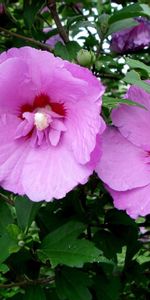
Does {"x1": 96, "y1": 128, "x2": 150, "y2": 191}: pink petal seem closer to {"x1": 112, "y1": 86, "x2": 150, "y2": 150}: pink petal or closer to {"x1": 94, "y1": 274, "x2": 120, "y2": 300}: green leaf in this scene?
{"x1": 112, "y1": 86, "x2": 150, "y2": 150}: pink petal

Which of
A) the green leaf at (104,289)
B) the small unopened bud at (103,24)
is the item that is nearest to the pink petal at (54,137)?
the small unopened bud at (103,24)

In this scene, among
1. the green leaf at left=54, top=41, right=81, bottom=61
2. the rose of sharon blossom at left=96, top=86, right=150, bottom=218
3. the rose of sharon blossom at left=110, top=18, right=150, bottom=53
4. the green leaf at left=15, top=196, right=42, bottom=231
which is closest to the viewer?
the rose of sharon blossom at left=96, top=86, right=150, bottom=218

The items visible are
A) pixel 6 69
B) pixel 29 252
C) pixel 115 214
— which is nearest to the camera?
pixel 6 69

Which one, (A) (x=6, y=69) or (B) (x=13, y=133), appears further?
(B) (x=13, y=133)

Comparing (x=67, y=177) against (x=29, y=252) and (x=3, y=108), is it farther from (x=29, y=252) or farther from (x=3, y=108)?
(x=29, y=252)

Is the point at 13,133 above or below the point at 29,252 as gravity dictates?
above

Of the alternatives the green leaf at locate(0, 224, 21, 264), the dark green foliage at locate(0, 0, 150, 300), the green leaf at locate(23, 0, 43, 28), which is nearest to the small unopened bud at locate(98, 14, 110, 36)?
the dark green foliage at locate(0, 0, 150, 300)

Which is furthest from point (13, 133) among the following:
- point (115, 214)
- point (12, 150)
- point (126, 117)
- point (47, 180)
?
point (115, 214)
